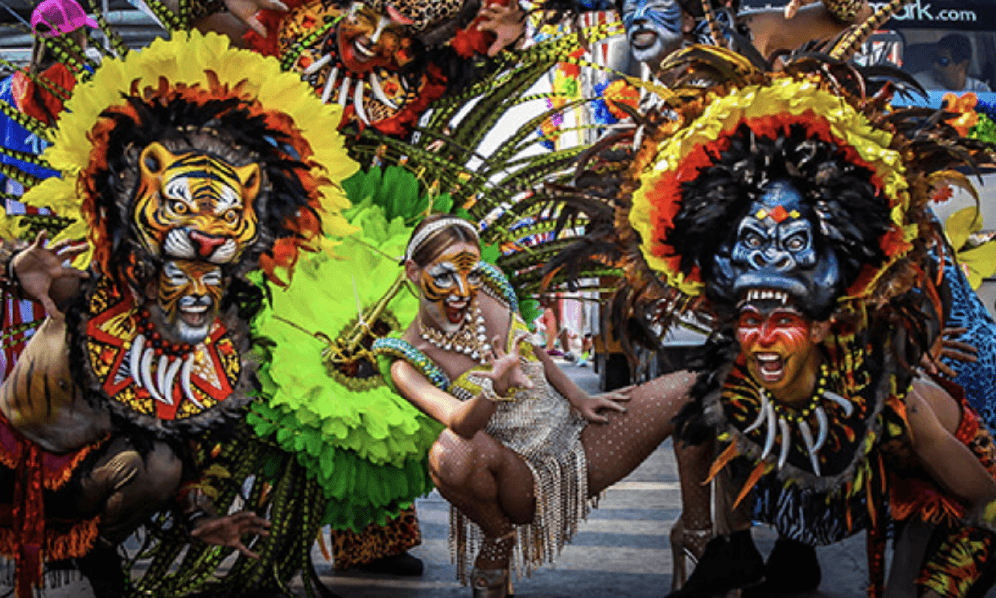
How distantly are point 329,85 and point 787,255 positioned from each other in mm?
1368

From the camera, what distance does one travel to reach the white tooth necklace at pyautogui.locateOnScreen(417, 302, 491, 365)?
2.50 meters

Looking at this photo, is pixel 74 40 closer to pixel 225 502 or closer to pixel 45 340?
pixel 45 340

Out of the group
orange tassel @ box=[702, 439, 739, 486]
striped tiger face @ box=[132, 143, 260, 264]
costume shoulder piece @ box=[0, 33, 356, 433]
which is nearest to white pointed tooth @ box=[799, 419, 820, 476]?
orange tassel @ box=[702, 439, 739, 486]

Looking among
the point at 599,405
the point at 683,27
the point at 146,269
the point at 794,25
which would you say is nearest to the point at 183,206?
the point at 146,269

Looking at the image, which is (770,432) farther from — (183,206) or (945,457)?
(183,206)

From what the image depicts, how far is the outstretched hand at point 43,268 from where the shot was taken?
228cm

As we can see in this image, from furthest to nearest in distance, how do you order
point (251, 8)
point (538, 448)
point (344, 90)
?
point (344, 90) < point (251, 8) < point (538, 448)

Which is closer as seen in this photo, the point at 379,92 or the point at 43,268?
the point at 43,268

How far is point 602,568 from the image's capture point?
318 centimetres

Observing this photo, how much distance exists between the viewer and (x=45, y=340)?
2367 millimetres

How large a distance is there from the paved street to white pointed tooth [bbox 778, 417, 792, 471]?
882mm

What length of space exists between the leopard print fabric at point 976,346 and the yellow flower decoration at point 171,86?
1.45 metres

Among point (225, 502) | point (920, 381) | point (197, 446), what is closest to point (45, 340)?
point (197, 446)

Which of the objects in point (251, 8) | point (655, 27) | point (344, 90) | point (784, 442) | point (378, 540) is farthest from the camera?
point (655, 27)
